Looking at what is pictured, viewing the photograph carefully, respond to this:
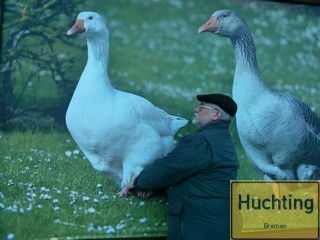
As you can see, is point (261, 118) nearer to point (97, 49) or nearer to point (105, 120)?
point (105, 120)

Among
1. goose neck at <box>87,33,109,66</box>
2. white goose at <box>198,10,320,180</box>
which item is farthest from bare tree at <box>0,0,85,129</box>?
white goose at <box>198,10,320,180</box>

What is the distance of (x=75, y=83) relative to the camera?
10.8ft

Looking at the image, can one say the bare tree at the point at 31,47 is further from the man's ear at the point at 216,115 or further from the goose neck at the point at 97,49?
the man's ear at the point at 216,115

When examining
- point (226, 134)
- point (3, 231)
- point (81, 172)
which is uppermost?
point (226, 134)

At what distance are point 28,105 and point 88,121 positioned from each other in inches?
14.5

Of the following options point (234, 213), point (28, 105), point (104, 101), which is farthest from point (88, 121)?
point (234, 213)

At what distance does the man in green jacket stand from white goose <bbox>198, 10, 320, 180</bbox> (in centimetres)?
41

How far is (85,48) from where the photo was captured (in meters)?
3.30

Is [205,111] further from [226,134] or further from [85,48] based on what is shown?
[85,48]

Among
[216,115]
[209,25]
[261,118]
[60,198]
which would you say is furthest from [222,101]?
[60,198]

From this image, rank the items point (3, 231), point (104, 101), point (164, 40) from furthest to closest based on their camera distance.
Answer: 1. point (164, 40)
2. point (104, 101)
3. point (3, 231)

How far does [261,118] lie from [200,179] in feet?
2.47

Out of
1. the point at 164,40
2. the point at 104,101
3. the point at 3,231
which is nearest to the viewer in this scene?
the point at 3,231

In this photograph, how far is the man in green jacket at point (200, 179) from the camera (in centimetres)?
302
